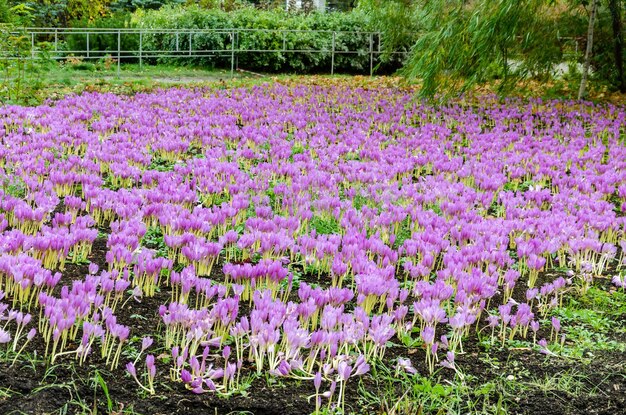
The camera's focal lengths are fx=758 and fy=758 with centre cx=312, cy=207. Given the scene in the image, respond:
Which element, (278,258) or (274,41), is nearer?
(278,258)

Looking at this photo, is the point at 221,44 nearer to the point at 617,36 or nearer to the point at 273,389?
the point at 617,36

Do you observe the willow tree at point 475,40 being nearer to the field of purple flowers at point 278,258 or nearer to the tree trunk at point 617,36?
the tree trunk at point 617,36

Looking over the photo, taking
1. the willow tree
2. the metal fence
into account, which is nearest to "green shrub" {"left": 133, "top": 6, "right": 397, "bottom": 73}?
the metal fence

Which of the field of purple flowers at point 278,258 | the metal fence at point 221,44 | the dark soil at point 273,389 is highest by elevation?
the metal fence at point 221,44

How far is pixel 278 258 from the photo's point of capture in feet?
15.5

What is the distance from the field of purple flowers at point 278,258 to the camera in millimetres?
3270

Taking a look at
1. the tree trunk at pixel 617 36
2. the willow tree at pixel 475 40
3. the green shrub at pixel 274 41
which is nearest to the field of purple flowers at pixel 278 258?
the willow tree at pixel 475 40

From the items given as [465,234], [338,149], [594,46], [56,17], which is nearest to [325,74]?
[594,46]

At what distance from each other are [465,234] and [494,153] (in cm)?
388

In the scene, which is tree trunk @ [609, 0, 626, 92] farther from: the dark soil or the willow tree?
the dark soil

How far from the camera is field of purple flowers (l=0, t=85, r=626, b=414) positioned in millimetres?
3270

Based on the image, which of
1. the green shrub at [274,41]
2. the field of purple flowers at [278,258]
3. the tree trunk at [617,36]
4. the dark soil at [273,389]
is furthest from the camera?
the green shrub at [274,41]

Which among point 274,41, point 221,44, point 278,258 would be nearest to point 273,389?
point 278,258

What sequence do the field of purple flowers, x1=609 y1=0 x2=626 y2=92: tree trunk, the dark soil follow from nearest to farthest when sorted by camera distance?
the dark soil, the field of purple flowers, x1=609 y1=0 x2=626 y2=92: tree trunk
